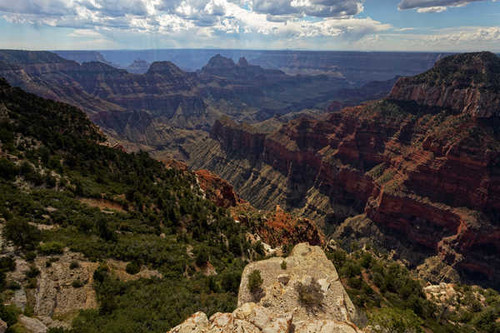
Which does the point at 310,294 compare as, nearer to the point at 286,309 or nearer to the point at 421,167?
the point at 286,309

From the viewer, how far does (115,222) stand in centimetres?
3575

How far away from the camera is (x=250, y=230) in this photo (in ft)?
172

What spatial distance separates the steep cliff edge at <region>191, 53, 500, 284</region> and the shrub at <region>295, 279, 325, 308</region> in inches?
3659

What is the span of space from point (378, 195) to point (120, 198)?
10503 cm

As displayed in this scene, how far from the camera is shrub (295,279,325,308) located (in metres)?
18.6

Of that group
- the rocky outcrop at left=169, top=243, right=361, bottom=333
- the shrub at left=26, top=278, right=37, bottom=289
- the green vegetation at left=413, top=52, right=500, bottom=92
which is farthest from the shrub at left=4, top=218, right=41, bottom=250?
the green vegetation at left=413, top=52, right=500, bottom=92

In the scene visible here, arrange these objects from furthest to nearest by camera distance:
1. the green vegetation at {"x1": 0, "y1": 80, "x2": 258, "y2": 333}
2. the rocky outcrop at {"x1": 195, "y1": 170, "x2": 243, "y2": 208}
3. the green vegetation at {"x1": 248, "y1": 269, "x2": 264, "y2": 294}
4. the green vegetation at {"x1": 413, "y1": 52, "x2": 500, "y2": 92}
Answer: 1. the green vegetation at {"x1": 413, "y1": 52, "x2": 500, "y2": 92}
2. the rocky outcrop at {"x1": 195, "y1": 170, "x2": 243, "y2": 208}
3. the green vegetation at {"x1": 0, "y1": 80, "x2": 258, "y2": 333}
4. the green vegetation at {"x1": 248, "y1": 269, "x2": 264, "y2": 294}

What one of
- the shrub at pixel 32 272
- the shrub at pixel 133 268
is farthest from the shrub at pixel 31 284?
the shrub at pixel 133 268

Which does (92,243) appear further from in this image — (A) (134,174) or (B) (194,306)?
(A) (134,174)

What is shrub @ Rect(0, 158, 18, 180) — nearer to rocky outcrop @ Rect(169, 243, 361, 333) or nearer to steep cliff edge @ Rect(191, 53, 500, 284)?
rocky outcrop @ Rect(169, 243, 361, 333)

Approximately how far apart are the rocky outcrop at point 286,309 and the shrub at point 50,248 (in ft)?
55.8

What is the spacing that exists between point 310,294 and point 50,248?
24180 mm

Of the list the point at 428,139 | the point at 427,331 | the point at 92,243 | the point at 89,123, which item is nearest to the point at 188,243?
the point at 92,243

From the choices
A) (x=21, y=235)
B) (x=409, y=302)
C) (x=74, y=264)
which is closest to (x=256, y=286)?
(x=74, y=264)
